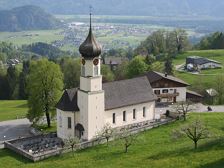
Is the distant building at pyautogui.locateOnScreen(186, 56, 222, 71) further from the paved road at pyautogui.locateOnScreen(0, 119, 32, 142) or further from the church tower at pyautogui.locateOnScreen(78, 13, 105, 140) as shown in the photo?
the church tower at pyautogui.locateOnScreen(78, 13, 105, 140)

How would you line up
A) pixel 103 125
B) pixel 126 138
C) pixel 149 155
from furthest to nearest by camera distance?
pixel 103 125
pixel 126 138
pixel 149 155

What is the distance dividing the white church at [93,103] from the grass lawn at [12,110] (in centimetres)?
2109

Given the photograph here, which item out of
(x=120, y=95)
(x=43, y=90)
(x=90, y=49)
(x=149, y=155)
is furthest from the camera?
(x=43, y=90)

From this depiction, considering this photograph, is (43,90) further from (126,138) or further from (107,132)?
(126,138)

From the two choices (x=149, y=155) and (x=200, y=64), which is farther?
(x=200, y=64)

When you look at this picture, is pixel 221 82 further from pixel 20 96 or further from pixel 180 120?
pixel 20 96

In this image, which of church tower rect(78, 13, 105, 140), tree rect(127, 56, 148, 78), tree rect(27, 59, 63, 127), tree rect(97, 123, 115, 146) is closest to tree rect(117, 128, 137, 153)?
tree rect(97, 123, 115, 146)

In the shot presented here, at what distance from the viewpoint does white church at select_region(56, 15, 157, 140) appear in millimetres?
53156

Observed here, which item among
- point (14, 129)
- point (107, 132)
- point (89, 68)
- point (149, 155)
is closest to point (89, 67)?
point (89, 68)

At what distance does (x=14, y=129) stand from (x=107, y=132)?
19.3 metres

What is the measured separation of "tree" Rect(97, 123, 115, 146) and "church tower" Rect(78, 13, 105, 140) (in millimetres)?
591

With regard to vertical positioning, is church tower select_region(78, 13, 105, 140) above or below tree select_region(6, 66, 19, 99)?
above

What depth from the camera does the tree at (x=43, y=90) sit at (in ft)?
209

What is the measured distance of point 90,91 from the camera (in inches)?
2105
